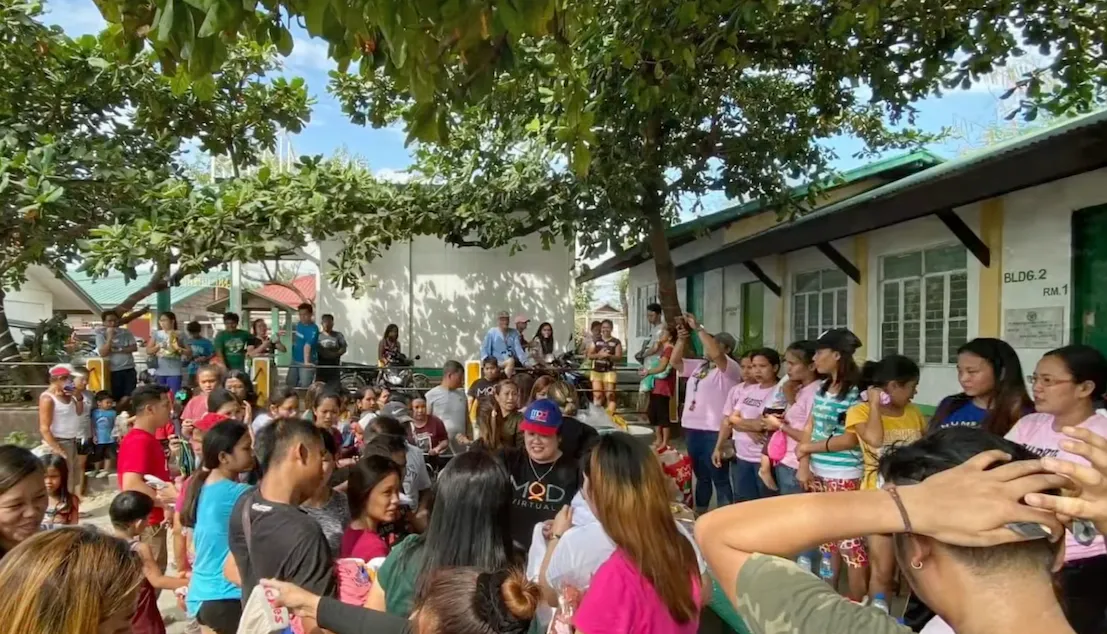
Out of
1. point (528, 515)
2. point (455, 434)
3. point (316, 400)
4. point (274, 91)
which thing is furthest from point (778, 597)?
point (274, 91)

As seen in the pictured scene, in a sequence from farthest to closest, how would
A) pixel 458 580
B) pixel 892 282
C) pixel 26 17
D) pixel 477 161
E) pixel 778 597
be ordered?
1. pixel 477 161
2. pixel 892 282
3. pixel 26 17
4. pixel 458 580
5. pixel 778 597

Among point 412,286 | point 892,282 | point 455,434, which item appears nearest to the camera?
point 455,434

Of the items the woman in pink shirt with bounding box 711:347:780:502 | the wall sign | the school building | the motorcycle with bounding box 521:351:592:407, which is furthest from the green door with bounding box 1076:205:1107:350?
the motorcycle with bounding box 521:351:592:407

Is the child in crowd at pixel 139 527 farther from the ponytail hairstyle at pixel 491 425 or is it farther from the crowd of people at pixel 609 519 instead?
the ponytail hairstyle at pixel 491 425

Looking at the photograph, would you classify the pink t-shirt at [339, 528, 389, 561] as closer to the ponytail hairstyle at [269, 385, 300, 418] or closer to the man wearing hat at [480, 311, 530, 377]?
the ponytail hairstyle at [269, 385, 300, 418]

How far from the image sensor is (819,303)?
37.0 ft

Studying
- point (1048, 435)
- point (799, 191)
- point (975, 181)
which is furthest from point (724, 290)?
point (1048, 435)

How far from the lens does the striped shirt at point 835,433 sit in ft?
14.8

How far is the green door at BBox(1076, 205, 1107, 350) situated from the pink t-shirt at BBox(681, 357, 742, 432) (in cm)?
283

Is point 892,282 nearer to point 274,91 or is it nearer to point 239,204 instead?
point 239,204

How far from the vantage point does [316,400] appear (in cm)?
596

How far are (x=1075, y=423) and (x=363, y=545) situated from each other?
2853 mm

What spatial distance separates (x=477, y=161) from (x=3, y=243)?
6.16 meters

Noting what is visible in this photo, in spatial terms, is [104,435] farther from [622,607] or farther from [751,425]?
[622,607]
